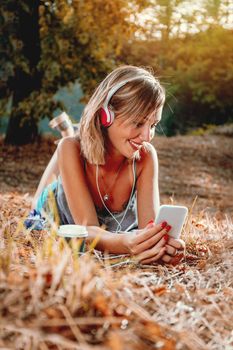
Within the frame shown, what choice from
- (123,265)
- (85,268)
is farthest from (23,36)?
(85,268)

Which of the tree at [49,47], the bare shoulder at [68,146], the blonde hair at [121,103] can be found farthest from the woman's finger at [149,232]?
the tree at [49,47]

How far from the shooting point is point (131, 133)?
2812 millimetres

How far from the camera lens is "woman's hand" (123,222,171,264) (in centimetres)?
244

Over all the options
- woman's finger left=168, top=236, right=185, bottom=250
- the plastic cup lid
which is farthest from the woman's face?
the plastic cup lid

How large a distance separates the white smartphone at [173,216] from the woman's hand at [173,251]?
3 cm

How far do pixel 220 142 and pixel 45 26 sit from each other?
4.60m

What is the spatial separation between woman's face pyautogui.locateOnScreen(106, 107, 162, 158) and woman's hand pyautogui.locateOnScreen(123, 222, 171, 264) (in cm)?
51

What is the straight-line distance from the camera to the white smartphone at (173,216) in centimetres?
237

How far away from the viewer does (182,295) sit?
189 cm

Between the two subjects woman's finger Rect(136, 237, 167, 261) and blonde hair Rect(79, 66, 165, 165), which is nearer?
woman's finger Rect(136, 237, 167, 261)

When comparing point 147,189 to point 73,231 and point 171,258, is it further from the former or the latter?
point 73,231

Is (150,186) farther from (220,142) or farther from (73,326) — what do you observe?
(220,142)

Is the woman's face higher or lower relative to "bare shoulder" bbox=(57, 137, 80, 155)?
higher

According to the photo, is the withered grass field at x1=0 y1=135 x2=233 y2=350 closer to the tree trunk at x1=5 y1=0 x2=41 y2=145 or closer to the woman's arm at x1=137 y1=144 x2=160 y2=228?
the woman's arm at x1=137 y1=144 x2=160 y2=228
